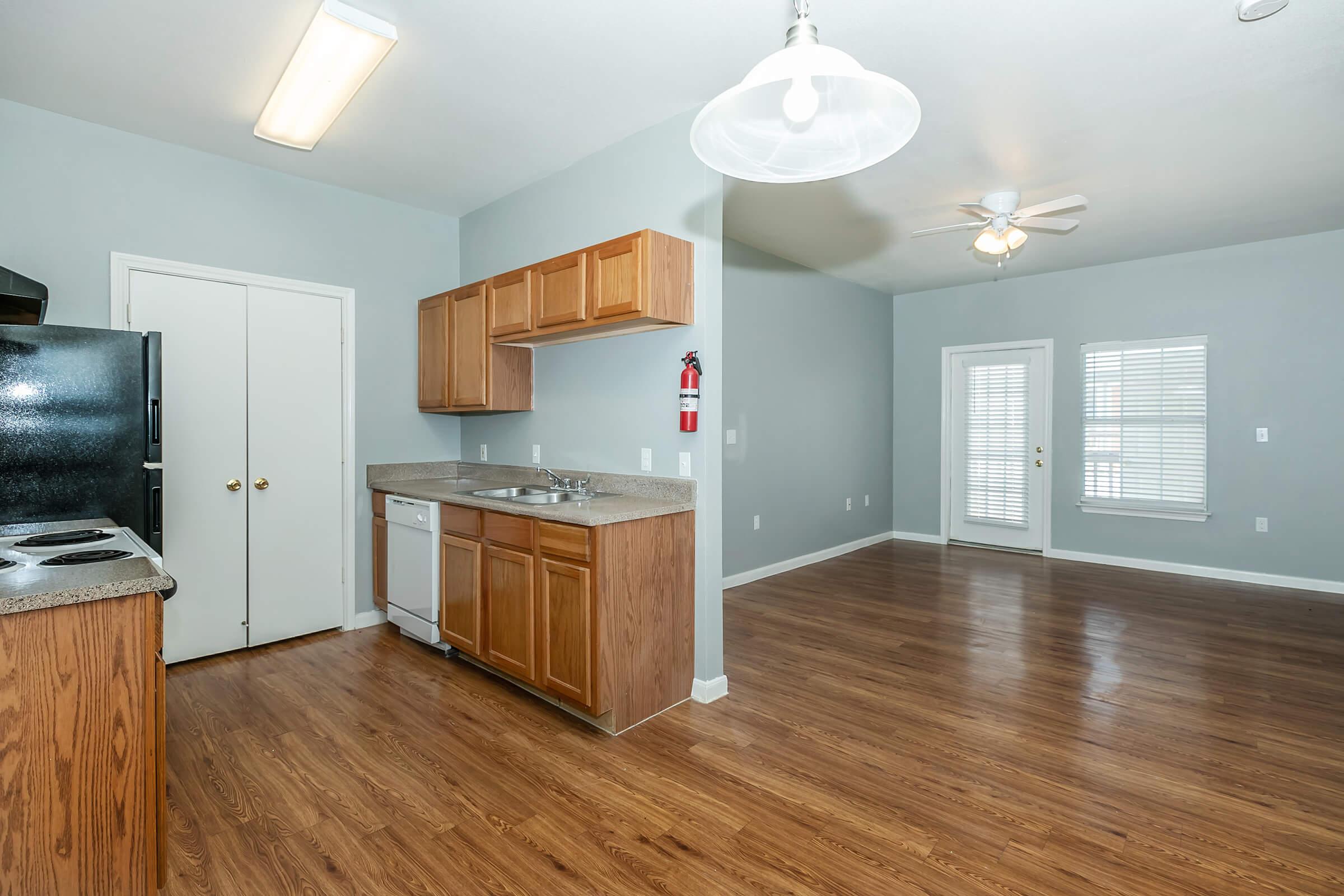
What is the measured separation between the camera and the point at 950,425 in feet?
22.5

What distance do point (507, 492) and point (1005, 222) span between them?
11.2 feet

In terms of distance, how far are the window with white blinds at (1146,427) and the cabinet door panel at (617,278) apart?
5036 mm

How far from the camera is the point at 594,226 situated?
11.1 feet

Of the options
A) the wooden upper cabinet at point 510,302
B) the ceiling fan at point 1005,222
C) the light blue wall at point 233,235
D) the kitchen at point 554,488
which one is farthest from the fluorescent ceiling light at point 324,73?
the ceiling fan at point 1005,222

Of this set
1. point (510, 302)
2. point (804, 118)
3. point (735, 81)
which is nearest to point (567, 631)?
point (510, 302)

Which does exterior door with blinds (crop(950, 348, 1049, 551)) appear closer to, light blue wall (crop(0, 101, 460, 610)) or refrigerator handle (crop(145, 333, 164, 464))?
light blue wall (crop(0, 101, 460, 610))

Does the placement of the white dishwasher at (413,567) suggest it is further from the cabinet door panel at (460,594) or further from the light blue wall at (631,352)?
the light blue wall at (631,352)

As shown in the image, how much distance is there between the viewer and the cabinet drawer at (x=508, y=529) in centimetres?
284

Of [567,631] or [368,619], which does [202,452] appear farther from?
[567,631]

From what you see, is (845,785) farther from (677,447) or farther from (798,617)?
(798,617)

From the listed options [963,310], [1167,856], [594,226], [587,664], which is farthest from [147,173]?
[963,310]

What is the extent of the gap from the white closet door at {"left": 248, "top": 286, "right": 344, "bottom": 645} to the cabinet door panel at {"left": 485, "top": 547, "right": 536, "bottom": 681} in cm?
143

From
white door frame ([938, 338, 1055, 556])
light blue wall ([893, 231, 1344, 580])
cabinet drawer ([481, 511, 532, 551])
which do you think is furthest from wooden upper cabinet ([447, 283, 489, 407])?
light blue wall ([893, 231, 1344, 580])

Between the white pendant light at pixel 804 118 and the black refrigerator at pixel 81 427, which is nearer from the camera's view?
the white pendant light at pixel 804 118
